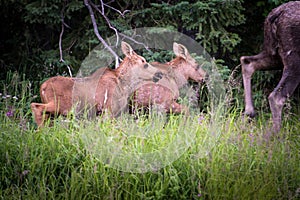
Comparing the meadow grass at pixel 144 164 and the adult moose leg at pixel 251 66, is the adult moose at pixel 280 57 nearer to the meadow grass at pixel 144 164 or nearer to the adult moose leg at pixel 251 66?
the adult moose leg at pixel 251 66

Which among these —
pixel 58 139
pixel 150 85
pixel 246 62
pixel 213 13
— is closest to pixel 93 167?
pixel 58 139

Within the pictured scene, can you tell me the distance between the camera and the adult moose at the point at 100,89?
6254 millimetres

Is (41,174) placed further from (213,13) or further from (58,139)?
(213,13)

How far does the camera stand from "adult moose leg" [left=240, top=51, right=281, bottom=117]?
6.52m

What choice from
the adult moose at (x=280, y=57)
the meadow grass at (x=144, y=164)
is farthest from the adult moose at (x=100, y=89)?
the adult moose at (x=280, y=57)

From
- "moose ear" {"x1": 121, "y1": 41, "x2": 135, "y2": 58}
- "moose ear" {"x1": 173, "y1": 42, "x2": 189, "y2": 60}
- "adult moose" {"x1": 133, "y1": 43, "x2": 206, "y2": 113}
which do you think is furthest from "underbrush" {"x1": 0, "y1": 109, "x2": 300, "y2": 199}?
"moose ear" {"x1": 173, "y1": 42, "x2": 189, "y2": 60}

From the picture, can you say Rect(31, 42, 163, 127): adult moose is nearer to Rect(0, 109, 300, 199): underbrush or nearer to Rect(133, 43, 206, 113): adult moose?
Rect(133, 43, 206, 113): adult moose

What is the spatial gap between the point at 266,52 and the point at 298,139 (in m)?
1.45

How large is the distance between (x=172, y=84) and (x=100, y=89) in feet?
3.46

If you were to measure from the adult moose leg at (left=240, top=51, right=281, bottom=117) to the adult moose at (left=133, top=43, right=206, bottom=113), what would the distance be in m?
0.64

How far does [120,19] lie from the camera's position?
26.2ft

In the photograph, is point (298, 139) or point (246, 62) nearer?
point (298, 139)

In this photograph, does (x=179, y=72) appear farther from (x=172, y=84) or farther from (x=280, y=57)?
(x=280, y=57)

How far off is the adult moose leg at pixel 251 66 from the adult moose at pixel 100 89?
1.15 metres
